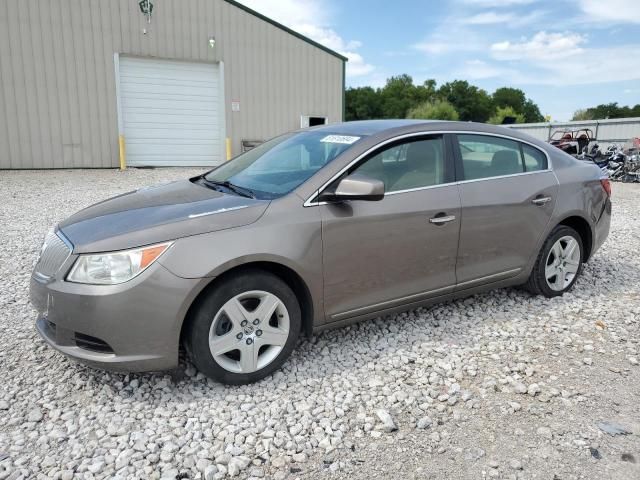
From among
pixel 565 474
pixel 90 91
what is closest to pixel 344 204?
pixel 565 474

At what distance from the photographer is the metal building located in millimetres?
14305

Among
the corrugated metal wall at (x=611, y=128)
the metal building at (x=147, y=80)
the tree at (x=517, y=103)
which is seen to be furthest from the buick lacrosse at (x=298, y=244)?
the tree at (x=517, y=103)

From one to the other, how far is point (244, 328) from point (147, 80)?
47.9 feet

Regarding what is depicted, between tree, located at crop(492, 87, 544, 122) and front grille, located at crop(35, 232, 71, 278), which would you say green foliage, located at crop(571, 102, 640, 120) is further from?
front grille, located at crop(35, 232, 71, 278)

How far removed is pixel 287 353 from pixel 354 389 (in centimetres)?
46

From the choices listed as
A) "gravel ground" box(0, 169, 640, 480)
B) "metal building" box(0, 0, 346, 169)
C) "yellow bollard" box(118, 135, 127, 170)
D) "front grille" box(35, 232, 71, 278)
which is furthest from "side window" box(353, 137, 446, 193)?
"metal building" box(0, 0, 346, 169)

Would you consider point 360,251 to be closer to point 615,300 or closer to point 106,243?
point 106,243

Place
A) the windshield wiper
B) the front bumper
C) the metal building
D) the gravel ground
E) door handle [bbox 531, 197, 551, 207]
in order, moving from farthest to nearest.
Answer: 1. the metal building
2. door handle [bbox 531, 197, 551, 207]
3. the windshield wiper
4. the front bumper
5. the gravel ground

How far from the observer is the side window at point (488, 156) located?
3875 millimetres

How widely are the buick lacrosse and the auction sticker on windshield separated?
0.02 meters

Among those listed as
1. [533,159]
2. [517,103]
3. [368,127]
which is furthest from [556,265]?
[517,103]

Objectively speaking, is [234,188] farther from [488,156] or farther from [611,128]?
[611,128]

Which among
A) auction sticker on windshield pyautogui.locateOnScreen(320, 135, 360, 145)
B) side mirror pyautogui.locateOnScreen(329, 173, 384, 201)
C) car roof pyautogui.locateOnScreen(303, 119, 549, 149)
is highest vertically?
car roof pyautogui.locateOnScreen(303, 119, 549, 149)

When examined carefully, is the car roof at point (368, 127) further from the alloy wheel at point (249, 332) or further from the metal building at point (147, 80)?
the metal building at point (147, 80)
